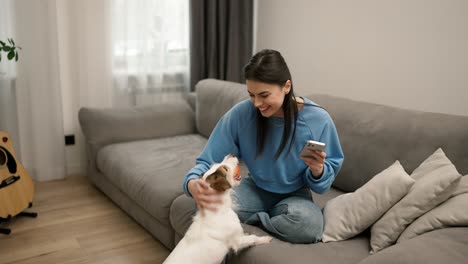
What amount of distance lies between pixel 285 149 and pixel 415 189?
1.75 feet

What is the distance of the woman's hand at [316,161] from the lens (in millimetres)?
1759

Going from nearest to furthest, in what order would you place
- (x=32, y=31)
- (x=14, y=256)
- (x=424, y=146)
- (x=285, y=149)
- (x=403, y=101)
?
(x=285, y=149) < (x=424, y=146) < (x=14, y=256) < (x=403, y=101) < (x=32, y=31)

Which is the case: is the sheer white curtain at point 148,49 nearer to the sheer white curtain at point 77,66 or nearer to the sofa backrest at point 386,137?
the sheer white curtain at point 77,66

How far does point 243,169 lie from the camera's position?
2764 mm

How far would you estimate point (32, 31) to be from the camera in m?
3.25

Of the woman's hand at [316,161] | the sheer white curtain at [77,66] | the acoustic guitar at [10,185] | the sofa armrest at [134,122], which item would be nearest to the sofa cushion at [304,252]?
the woman's hand at [316,161]

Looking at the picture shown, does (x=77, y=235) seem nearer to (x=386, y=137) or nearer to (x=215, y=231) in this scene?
(x=215, y=231)

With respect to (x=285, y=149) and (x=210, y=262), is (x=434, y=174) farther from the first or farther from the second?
(x=210, y=262)

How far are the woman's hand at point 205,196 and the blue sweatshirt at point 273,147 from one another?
196 mm

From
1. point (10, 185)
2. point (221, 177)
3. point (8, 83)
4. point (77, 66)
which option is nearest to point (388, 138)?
point (221, 177)

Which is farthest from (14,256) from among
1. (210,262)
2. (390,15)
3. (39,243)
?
(390,15)

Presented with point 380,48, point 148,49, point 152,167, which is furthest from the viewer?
point 148,49

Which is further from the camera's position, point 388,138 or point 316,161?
point 388,138

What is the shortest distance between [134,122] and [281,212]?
1816 millimetres
